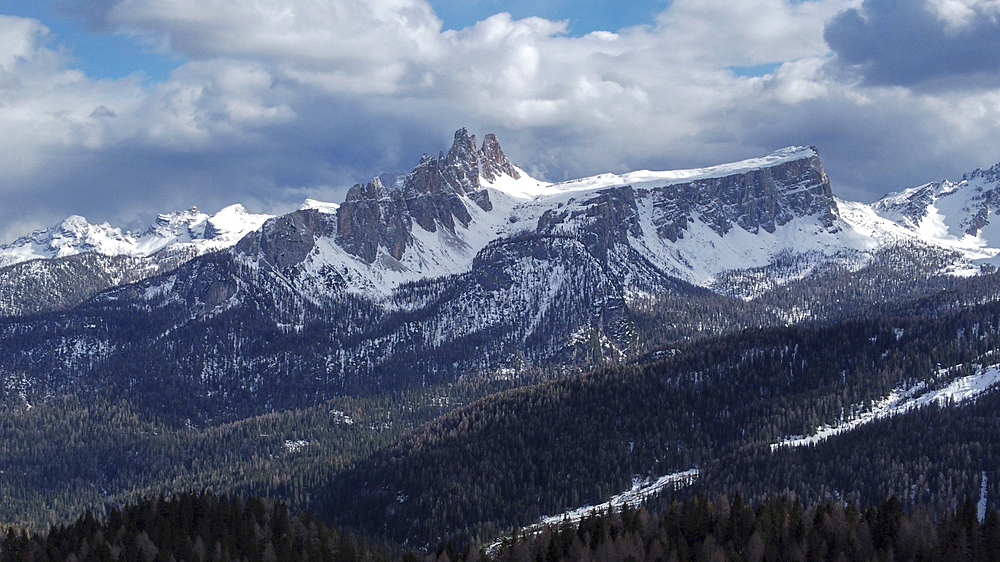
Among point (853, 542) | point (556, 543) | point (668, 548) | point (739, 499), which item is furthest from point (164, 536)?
point (853, 542)

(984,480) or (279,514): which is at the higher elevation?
(279,514)

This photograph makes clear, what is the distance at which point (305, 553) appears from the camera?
143 meters

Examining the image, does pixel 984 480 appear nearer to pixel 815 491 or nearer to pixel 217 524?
pixel 815 491

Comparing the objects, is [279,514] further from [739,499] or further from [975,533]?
[975,533]

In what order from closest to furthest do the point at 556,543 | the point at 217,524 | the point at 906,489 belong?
1. the point at 556,543
2. the point at 217,524
3. the point at 906,489

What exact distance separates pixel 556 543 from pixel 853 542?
3475cm

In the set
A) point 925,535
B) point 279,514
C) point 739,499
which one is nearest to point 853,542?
point 925,535

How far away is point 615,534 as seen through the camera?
142 meters

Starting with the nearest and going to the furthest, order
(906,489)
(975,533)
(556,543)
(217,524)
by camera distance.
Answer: (975,533), (556,543), (217,524), (906,489)

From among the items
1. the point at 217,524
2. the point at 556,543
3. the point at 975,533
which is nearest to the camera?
the point at 975,533

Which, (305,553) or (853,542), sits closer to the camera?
(853,542)

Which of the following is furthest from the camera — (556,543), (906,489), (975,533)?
(906,489)

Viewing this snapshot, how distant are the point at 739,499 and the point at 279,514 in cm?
6399

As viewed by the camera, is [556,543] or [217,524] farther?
[217,524]
